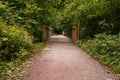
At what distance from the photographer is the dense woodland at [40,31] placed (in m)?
8.30

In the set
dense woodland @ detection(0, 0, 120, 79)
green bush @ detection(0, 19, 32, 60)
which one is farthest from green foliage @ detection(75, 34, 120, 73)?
green bush @ detection(0, 19, 32, 60)

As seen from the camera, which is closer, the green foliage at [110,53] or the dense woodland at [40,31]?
the green foliage at [110,53]

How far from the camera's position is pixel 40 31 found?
18.1m

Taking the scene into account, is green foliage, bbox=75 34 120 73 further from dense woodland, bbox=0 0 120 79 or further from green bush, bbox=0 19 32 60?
green bush, bbox=0 19 32 60

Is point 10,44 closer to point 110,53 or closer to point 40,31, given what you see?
point 110,53

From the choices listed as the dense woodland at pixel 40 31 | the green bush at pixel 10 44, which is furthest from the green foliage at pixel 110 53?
the green bush at pixel 10 44

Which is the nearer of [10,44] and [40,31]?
[10,44]

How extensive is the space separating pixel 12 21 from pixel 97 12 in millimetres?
6401

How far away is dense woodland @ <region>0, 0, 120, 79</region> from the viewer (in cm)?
830

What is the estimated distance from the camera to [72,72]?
6762mm

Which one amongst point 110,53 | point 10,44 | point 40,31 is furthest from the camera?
point 40,31

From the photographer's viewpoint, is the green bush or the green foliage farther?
the green bush

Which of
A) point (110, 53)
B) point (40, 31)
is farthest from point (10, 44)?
point (40, 31)

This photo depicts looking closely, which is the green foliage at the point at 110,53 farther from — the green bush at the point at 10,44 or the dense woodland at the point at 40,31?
the green bush at the point at 10,44
